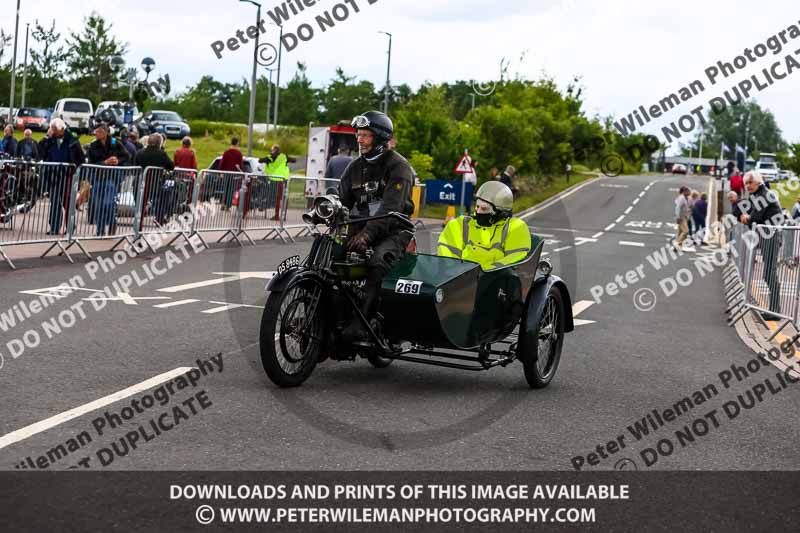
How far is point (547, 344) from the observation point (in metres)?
8.16

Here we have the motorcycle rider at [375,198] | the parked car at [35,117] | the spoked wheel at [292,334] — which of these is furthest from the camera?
the parked car at [35,117]

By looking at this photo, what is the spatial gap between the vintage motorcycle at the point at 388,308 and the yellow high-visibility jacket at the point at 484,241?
0.28m

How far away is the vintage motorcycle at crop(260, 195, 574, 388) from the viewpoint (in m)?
7.00

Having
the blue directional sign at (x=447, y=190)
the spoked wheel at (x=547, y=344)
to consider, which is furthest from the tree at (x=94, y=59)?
the spoked wheel at (x=547, y=344)

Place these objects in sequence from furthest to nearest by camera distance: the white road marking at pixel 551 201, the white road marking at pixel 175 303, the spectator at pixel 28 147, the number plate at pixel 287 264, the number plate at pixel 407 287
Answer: the white road marking at pixel 551 201, the spectator at pixel 28 147, the white road marking at pixel 175 303, the number plate at pixel 407 287, the number plate at pixel 287 264

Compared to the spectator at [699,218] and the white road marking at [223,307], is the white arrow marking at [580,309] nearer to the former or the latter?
the white road marking at [223,307]

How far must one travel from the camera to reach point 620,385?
8344mm

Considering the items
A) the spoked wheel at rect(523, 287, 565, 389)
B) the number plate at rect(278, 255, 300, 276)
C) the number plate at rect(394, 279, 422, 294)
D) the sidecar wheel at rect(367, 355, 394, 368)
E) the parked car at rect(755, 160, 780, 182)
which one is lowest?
the sidecar wheel at rect(367, 355, 394, 368)

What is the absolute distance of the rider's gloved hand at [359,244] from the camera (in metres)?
7.42

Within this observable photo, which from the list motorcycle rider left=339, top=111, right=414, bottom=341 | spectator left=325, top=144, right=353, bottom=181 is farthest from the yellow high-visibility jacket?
spectator left=325, top=144, right=353, bottom=181

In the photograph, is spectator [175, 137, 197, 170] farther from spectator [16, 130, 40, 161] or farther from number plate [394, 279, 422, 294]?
number plate [394, 279, 422, 294]

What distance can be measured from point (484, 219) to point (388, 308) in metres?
1.28

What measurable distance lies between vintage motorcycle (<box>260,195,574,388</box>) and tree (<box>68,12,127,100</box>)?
74.3 metres

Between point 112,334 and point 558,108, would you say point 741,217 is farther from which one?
point 558,108
